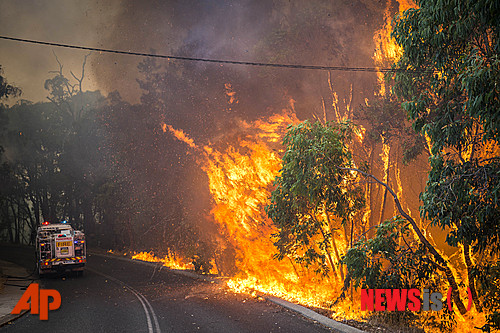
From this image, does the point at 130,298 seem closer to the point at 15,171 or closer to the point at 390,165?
the point at 390,165

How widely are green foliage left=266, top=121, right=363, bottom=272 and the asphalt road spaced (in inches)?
103

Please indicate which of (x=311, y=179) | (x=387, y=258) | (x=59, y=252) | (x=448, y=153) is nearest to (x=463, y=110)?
(x=448, y=153)


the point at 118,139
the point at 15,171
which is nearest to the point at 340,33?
the point at 118,139

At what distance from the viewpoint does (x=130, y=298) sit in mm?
14078

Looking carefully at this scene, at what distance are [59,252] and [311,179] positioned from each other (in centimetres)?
1580

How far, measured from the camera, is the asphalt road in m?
9.76

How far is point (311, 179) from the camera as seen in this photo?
9.81m

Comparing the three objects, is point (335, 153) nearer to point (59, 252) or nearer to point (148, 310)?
point (148, 310)

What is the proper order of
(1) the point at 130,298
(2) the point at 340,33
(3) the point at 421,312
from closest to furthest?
1. (3) the point at 421,312
2. (1) the point at 130,298
3. (2) the point at 340,33

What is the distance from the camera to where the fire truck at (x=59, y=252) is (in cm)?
2027

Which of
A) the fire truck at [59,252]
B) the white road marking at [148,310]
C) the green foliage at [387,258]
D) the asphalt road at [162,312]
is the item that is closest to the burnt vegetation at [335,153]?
the green foliage at [387,258]

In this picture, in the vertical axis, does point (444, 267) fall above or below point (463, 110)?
below

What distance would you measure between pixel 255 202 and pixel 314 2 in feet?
28.6

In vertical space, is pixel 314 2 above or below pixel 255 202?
above
